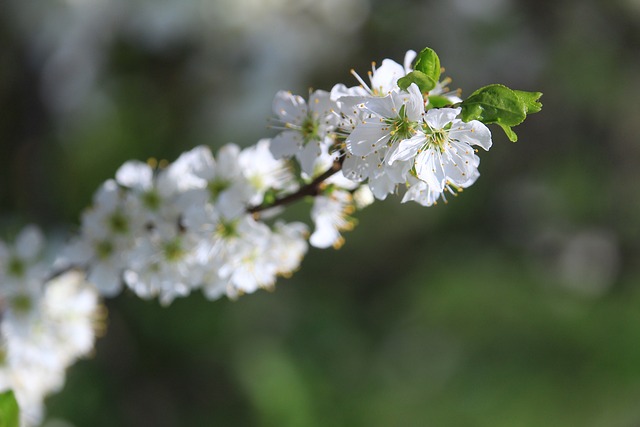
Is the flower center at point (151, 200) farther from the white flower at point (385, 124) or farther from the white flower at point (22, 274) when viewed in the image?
the white flower at point (385, 124)

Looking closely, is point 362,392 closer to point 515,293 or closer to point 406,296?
point 406,296

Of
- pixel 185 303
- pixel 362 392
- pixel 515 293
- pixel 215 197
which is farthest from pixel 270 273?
pixel 515 293

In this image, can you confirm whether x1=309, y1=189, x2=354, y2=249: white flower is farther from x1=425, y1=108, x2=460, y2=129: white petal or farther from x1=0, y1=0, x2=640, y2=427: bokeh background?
x1=0, y1=0, x2=640, y2=427: bokeh background

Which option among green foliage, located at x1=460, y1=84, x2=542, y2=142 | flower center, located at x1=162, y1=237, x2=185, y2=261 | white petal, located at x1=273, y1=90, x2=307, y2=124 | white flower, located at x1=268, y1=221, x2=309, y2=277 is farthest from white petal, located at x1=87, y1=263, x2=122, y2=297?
Result: green foliage, located at x1=460, y1=84, x2=542, y2=142

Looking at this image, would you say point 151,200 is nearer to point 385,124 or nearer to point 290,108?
point 290,108

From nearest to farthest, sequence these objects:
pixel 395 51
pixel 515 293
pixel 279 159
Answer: pixel 279 159, pixel 395 51, pixel 515 293

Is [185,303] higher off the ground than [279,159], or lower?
higher

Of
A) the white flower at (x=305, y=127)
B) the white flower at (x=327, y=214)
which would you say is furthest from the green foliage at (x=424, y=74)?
the white flower at (x=327, y=214)
